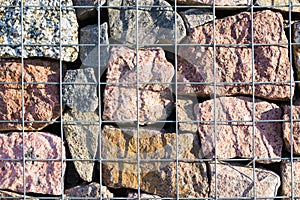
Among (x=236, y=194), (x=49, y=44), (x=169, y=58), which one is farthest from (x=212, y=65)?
(x=49, y=44)

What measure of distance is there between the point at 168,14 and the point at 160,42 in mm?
117

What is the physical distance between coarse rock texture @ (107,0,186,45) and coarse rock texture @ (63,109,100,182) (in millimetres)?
349

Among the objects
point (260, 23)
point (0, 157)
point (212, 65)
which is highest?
point (260, 23)

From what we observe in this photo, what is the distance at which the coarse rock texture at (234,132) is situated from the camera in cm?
197

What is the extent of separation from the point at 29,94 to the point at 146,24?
553 mm

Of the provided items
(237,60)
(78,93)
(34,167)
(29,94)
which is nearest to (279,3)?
(237,60)

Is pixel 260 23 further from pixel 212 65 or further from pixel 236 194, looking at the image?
pixel 236 194

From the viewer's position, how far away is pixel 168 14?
1967 mm

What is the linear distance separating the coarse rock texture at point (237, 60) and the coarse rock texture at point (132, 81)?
0.09 m

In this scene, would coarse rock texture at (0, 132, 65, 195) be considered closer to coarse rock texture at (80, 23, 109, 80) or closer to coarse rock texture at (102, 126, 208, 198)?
coarse rock texture at (102, 126, 208, 198)

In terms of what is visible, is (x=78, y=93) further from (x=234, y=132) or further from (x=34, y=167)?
(x=234, y=132)

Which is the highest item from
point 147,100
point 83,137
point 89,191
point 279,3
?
point 279,3

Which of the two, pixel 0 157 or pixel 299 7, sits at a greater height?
pixel 299 7

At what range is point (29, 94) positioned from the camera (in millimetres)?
1963
